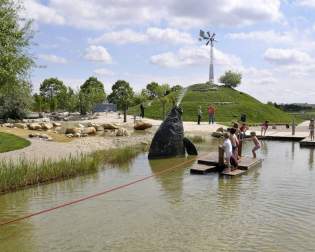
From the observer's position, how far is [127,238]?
32.9 feet

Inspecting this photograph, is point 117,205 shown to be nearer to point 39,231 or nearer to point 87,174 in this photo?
point 39,231

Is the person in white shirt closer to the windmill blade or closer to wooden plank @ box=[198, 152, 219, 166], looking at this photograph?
wooden plank @ box=[198, 152, 219, 166]

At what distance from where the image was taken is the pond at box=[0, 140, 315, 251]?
9.71 m

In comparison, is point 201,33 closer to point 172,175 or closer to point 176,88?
point 176,88

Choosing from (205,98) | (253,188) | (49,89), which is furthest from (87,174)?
(49,89)

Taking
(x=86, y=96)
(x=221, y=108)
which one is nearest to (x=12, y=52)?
(x=221, y=108)

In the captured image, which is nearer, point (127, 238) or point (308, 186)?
point (127, 238)

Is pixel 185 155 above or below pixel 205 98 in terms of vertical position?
below

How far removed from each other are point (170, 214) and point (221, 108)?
5839 centimetres

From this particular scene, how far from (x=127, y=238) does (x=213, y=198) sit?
4545 millimetres

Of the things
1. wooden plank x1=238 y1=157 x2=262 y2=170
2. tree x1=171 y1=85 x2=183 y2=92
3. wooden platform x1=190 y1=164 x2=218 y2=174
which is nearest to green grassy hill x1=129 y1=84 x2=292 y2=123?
tree x1=171 y1=85 x2=183 y2=92

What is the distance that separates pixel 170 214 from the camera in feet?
39.3

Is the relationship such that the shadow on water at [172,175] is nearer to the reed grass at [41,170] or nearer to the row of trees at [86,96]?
the reed grass at [41,170]

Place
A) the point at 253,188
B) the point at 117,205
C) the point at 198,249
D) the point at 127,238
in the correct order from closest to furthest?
the point at 198,249
the point at 127,238
the point at 117,205
the point at 253,188
